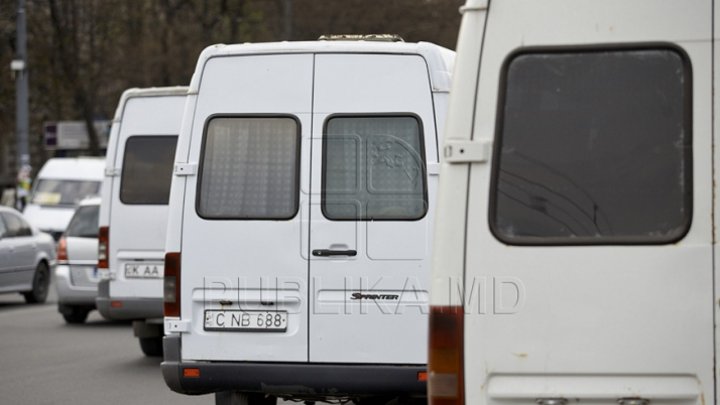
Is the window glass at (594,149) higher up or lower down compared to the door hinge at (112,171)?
higher up

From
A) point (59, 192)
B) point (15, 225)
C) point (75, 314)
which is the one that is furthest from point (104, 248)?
point (59, 192)

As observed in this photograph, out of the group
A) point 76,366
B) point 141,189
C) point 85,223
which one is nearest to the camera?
point 76,366

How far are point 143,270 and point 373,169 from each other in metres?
5.98

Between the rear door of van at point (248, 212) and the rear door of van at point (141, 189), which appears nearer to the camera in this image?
the rear door of van at point (248, 212)

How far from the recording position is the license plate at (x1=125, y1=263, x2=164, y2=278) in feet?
45.8

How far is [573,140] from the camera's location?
4840mm

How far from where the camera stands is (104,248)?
14289 mm

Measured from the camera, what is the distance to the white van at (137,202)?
14.1 m

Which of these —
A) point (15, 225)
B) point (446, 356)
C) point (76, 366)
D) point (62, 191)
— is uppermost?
point (446, 356)

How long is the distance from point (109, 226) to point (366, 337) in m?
6.49

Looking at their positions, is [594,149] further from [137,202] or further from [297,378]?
[137,202]

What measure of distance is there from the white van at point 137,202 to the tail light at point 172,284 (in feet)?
17.8

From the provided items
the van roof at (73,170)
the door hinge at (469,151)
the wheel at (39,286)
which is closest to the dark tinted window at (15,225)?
the wheel at (39,286)

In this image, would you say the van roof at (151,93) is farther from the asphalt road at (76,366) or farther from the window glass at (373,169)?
the window glass at (373,169)
